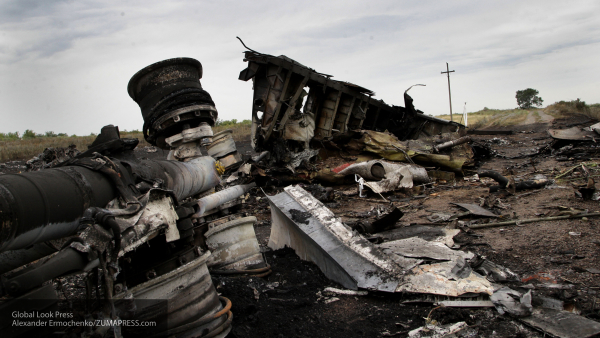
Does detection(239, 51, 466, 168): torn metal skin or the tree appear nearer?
detection(239, 51, 466, 168): torn metal skin

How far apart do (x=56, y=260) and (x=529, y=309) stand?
296cm

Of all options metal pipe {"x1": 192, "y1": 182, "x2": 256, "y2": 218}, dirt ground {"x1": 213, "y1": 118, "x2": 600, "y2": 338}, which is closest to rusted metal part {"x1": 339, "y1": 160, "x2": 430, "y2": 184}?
dirt ground {"x1": 213, "y1": 118, "x2": 600, "y2": 338}

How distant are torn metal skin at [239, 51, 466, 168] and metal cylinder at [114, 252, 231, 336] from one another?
8.72 meters

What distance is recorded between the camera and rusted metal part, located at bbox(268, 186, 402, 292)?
11.0 feet

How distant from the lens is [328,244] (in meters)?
3.76

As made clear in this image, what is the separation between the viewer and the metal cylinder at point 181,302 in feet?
7.68

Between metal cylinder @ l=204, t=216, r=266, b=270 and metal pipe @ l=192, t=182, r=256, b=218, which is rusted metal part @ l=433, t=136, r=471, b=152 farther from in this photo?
metal cylinder @ l=204, t=216, r=266, b=270

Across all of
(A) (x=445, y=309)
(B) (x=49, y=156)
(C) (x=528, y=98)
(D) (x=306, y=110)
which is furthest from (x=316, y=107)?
(C) (x=528, y=98)

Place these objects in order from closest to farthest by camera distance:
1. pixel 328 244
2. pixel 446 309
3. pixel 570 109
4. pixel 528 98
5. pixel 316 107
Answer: pixel 446 309 → pixel 328 244 → pixel 316 107 → pixel 570 109 → pixel 528 98

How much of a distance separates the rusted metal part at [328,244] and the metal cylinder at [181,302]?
49.0 inches

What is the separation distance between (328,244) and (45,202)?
8.22ft

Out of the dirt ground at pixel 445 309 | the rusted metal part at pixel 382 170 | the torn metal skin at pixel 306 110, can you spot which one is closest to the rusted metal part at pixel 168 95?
the dirt ground at pixel 445 309

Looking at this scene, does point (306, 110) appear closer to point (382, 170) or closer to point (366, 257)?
point (382, 170)

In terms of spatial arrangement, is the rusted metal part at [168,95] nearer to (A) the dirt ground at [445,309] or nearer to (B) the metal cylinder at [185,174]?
(B) the metal cylinder at [185,174]
